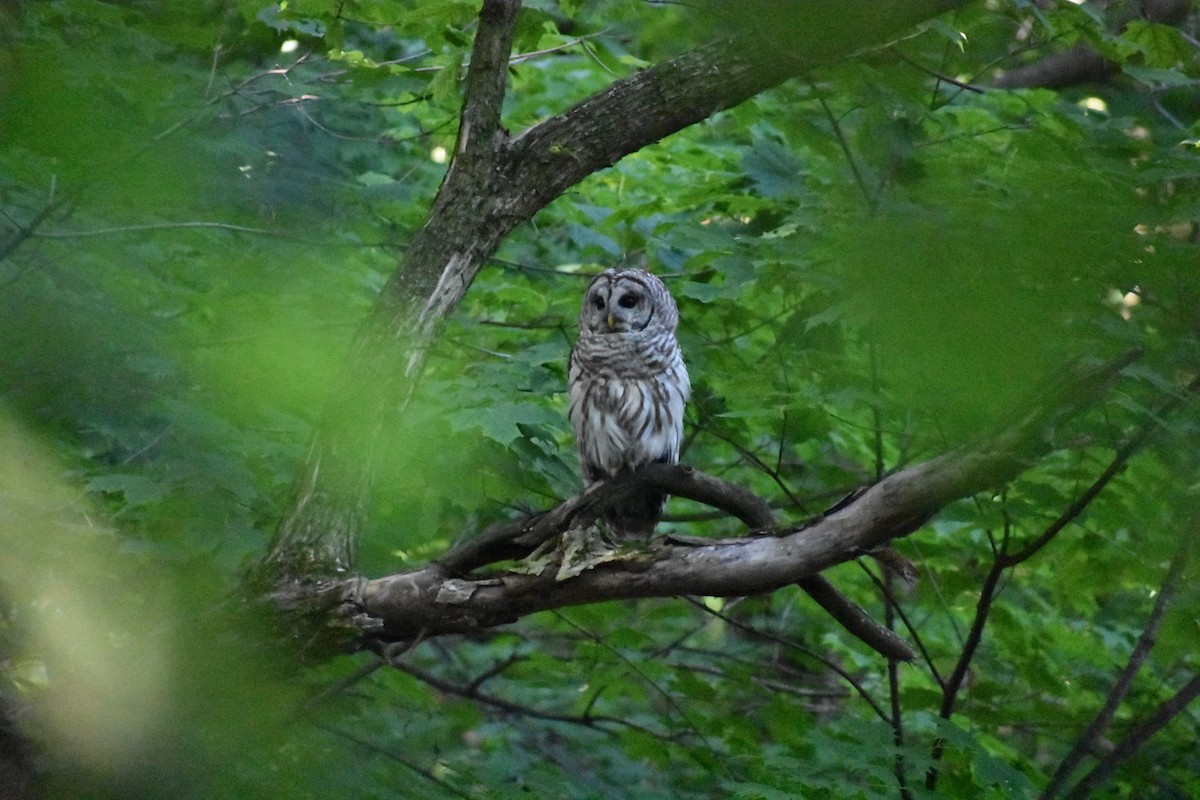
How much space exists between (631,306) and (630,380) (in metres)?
0.28

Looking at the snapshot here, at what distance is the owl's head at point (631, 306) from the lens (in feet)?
14.6

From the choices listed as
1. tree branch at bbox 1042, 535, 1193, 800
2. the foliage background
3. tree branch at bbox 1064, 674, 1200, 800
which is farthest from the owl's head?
tree branch at bbox 1064, 674, 1200, 800

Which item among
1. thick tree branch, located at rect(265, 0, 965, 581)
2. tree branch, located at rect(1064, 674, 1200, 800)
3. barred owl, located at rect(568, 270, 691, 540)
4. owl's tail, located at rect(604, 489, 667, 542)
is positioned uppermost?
thick tree branch, located at rect(265, 0, 965, 581)

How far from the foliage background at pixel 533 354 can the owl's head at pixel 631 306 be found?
6.7 inches

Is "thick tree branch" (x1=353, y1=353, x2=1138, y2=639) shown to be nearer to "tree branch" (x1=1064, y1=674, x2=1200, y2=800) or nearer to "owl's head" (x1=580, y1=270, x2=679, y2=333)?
"owl's head" (x1=580, y1=270, x2=679, y2=333)

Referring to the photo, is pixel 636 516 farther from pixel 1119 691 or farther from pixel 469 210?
pixel 1119 691

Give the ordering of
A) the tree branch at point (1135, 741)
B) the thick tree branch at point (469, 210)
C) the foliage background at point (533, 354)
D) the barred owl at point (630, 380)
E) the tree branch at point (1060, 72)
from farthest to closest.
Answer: the tree branch at point (1060, 72) < the barred owl at point (630, 380) < the tree branch at point (1135, 741) < the thick tree branch at point (469, 210) < the foliage background at point (533, 354)

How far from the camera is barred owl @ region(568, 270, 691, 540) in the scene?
14.6ft

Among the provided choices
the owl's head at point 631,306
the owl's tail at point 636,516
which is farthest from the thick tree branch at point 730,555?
the owl's head at point 631,306

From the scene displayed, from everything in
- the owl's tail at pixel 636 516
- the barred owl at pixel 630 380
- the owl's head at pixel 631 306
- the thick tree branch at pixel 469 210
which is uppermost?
the thick tree branch at pixel 469 210

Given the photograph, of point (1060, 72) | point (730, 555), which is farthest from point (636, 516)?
point (1060, 72)

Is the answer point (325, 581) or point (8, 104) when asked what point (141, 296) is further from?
point (8, 104)

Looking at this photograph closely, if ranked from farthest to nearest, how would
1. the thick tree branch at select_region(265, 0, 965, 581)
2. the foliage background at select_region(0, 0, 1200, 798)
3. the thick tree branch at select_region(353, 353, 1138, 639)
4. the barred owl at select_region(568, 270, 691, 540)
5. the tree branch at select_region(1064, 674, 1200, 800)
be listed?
the barred owl at select_region(568, 270, 691, 540) < the tree branch at select_region(1064, 674, 1200, 800) < the thick tree branch at select_region(265, 0, 965, 581) < the thick tree branch at select_region(353, 353, 1138, 639) < the foliage background at select_region(0, 0, 1200, 798)

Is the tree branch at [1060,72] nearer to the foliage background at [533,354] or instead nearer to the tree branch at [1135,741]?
the foliage background at [533,354]
